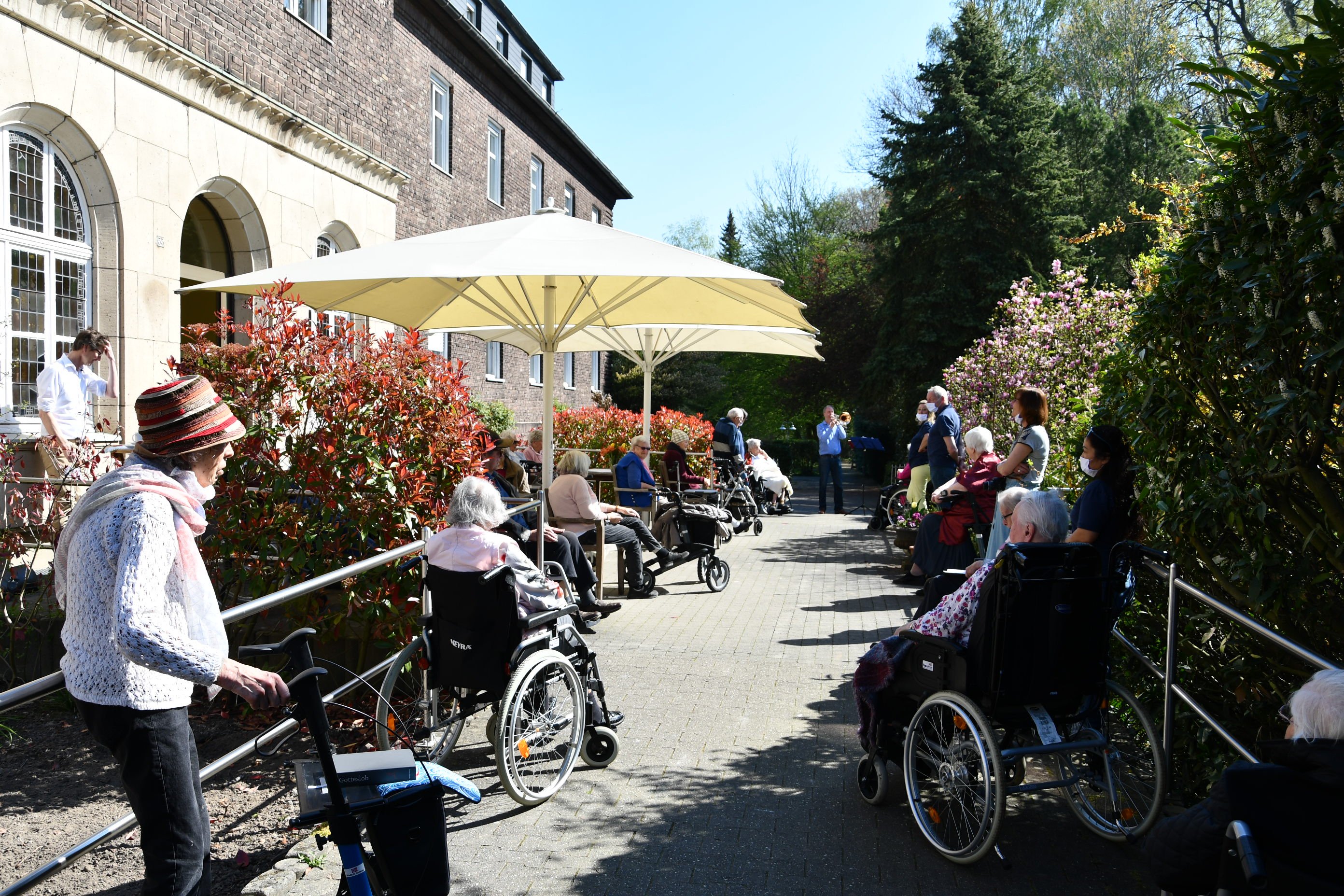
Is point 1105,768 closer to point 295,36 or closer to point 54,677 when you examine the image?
point 54,677

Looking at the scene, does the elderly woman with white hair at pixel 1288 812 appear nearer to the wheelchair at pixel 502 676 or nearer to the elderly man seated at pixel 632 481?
the wheelchair at pixel 502 676

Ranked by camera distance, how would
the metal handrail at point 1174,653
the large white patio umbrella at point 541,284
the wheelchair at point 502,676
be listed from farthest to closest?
the large white patio umbrella at point 541,284 < the wheelchair at point 502,676 < the metal handrail at point 1174,653

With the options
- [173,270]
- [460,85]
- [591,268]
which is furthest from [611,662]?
[460,85]

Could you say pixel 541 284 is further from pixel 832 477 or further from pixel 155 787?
pixel 832 477


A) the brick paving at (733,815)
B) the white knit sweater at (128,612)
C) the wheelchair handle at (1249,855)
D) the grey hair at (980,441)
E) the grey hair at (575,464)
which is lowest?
the brick paving at (733,815)

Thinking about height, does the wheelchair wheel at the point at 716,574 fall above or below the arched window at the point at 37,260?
below

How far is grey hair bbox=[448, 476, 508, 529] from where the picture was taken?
4.60 m

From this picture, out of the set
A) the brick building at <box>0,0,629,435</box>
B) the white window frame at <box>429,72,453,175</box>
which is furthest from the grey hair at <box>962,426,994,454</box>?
the white window frame at <box>429,72,453,175</box>

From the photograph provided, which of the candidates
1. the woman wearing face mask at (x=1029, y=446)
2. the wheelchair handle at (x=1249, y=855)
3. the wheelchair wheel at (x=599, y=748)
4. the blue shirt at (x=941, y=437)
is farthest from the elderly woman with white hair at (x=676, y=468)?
the wheelchair handle at (x=1249, y=855)

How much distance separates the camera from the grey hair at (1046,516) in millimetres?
4434

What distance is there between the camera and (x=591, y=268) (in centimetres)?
628

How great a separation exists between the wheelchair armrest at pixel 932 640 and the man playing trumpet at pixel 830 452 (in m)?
13.4

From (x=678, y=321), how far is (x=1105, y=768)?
6432 mm

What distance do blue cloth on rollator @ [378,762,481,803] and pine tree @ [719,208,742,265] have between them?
45260 mm
